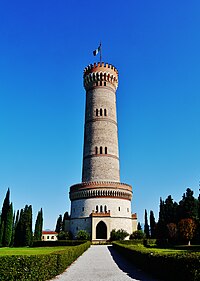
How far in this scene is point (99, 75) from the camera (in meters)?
51.0

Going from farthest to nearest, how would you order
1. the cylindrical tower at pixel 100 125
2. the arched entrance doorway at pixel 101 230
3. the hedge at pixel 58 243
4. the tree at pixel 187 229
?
the cylindrical tower at pixel 100 125
the arched entrance doorway at pixel 101 230
the tree at pixel 187 229
the hedge at pixel 58 243

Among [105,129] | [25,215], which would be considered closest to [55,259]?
[105,129]

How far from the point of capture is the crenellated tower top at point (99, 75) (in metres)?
51.0

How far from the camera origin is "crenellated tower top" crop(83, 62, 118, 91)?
5103 cm

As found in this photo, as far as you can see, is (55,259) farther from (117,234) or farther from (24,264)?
(117,234)

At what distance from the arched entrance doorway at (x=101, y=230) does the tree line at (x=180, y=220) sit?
8.19 m

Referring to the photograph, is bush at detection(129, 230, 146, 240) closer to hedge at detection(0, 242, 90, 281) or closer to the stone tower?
the stone tower

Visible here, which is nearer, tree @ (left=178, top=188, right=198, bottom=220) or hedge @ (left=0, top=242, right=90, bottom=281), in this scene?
hedge @ (left=0, top=242, right=90, bottom=281)

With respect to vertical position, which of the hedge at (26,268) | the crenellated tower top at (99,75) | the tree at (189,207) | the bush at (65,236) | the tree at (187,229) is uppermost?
the crenellated tower top at (99,75)

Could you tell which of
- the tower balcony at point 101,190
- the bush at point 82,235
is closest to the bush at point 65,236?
the bush at point 82,235

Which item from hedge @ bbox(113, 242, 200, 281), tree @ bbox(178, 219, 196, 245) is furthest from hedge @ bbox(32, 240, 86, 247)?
hedge @ bbox(113, 242, 200, 281)

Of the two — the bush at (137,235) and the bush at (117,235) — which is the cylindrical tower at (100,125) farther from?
the bush at (137,235)

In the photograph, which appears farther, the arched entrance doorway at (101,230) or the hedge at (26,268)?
the arched entrance doorway at (101,230)

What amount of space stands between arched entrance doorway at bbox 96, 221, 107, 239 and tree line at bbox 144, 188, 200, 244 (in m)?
8.19
